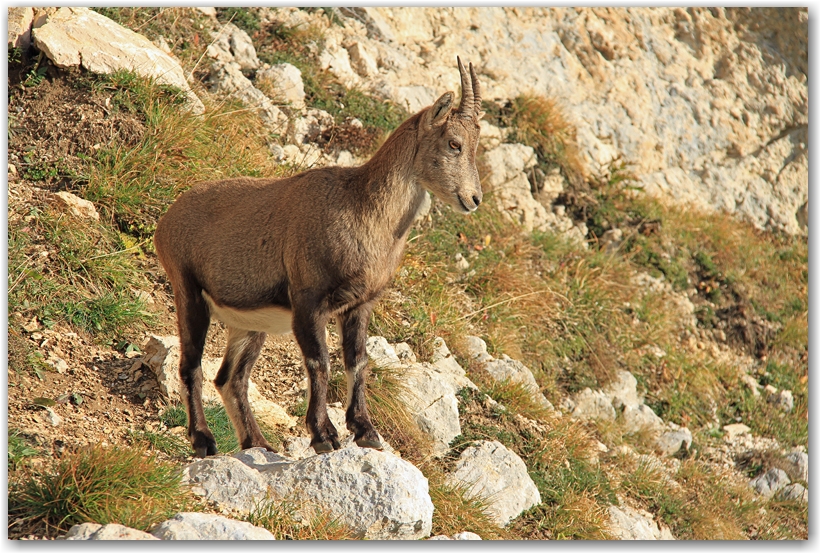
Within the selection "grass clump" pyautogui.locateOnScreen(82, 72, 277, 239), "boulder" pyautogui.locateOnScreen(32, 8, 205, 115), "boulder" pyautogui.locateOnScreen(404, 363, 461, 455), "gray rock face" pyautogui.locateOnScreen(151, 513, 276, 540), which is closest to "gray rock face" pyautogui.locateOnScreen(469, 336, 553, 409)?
"boulder" pyautogui.locateOnScreen(404, 363, 461, 455)

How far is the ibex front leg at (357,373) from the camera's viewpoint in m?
5.82

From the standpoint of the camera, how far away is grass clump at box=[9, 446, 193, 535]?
190 inches

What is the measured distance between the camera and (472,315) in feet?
30.3

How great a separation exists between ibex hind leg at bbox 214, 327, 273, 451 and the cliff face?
A: 6034 millimetres

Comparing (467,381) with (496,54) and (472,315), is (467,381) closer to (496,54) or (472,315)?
(472,315)

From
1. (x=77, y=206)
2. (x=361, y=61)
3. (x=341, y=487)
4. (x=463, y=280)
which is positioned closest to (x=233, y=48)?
(x=361, y=61)

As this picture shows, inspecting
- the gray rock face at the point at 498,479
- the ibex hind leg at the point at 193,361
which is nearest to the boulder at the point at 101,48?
the ibex hind leg at the point at 193,361

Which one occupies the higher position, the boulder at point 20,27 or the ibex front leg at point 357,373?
the boulder at point 20,27

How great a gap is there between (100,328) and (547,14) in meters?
8.75

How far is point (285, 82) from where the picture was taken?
34.4ft

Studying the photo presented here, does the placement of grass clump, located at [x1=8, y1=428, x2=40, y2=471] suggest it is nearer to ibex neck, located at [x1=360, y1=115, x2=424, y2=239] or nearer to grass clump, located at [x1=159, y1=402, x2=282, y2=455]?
grass clump, located at [x1=159, y1=402, x2=282, y2=455]

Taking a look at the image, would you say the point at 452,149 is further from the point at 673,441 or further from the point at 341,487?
the point at 673,441

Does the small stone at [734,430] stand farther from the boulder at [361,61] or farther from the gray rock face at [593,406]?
the boulder at [361,61]

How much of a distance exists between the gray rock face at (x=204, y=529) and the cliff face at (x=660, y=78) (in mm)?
7864
